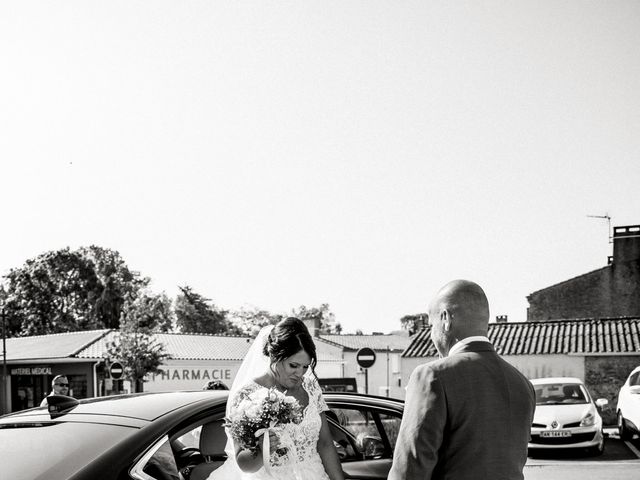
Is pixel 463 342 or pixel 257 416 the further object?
pixel 257 416

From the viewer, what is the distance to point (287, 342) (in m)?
3.97

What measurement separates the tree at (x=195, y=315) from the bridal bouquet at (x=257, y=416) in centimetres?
7203

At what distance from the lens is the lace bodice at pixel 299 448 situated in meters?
3.87

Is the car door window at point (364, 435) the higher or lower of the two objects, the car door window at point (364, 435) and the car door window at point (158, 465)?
the lower

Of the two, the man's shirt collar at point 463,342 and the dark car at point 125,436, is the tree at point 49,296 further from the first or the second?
the man's shirt collar at point 463,342

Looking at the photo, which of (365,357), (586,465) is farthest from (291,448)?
(365,357)

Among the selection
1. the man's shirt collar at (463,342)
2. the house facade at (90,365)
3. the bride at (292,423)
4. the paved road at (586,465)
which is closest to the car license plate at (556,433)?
the paved road at (586,465)

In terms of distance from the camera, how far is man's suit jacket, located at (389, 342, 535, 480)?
2.71 metres

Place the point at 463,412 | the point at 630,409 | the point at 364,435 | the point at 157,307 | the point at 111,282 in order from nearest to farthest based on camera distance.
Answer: the point at 463,412, the point at 364,435, the point at 630,409, the point at 111,282, the point at 157,307

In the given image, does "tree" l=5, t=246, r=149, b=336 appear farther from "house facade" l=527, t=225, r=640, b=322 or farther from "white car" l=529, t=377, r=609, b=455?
"white car" l=529, t=377, r=609, b=455

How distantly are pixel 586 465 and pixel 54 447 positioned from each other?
1271 cm

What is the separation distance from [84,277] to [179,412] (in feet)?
210

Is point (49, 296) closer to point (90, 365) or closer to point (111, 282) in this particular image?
point (111, 282)

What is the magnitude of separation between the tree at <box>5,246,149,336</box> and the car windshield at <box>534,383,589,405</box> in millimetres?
51986
